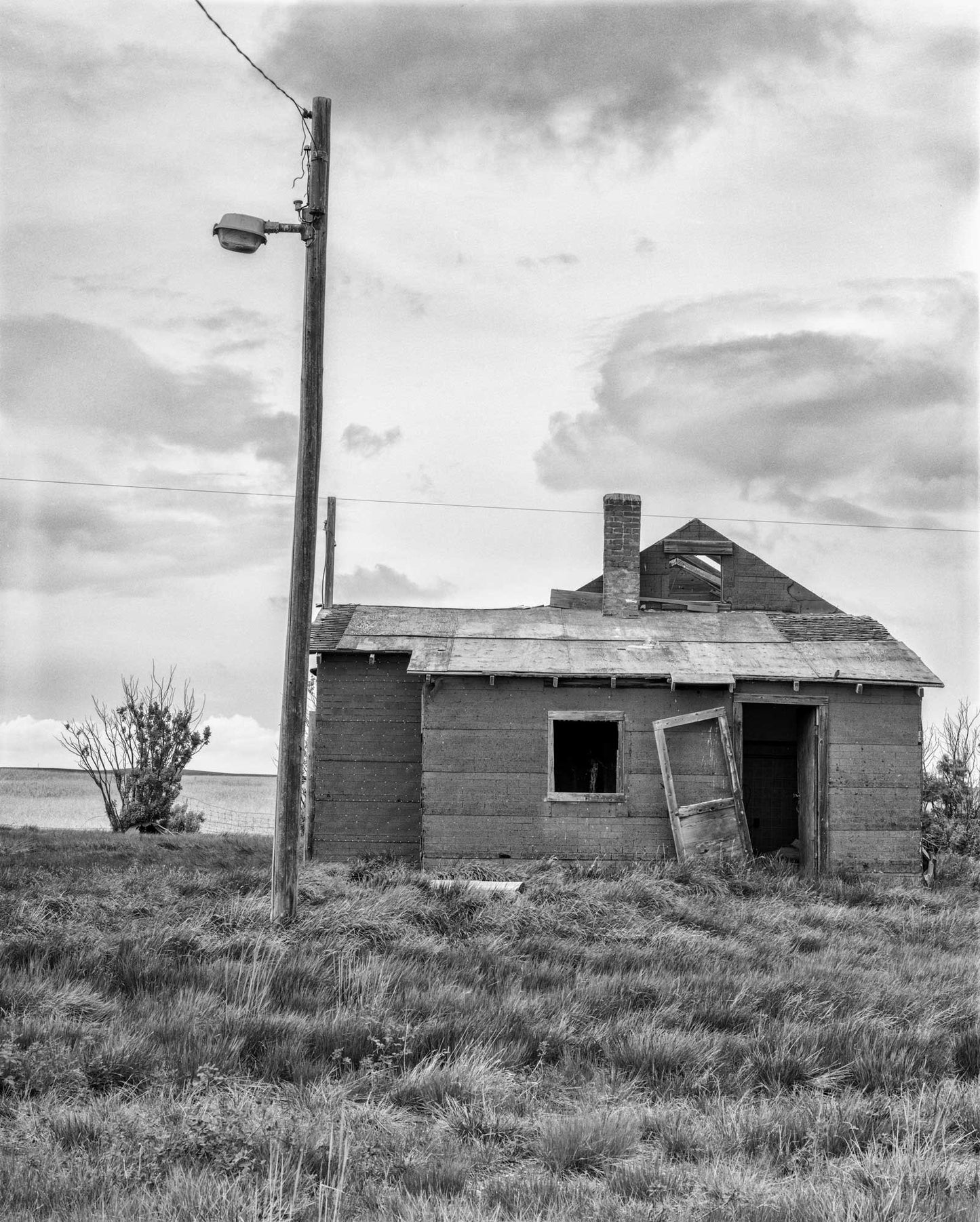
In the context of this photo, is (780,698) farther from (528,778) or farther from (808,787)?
(528,778)

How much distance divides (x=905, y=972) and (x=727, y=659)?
689 cm

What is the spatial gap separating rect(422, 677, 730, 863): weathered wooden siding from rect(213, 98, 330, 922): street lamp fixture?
4.97 metres

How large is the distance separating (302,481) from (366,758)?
6.54m

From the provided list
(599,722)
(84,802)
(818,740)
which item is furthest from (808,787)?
(84,802)

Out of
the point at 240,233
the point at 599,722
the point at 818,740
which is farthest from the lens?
the point at 599,722

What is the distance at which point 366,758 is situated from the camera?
51.9 feet

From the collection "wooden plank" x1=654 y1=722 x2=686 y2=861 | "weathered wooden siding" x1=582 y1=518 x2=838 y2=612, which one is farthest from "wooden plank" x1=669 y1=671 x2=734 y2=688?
"weathered wooden siding" x1=582 y1=518 x2=838 y2=612

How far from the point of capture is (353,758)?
15.8 meters

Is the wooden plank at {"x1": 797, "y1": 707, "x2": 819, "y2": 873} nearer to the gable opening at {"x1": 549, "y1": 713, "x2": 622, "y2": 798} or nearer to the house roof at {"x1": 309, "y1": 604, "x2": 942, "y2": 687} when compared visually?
the house roof at {"x1": 309, "y1": 604, "x2": 942, "y2": 687}

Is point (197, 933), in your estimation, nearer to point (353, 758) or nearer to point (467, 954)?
point (467, 954)

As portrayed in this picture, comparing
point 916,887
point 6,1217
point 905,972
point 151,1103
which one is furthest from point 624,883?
point 6,1217

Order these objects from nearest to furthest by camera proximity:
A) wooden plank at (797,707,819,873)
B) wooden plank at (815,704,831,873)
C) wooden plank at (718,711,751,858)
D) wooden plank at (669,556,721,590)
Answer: wooden plank at (718,711,751,858) < wooden plank at (815,704,831,873) < wooden plank at (797,707,819,873) < wooden plank at (669,556,721,590)

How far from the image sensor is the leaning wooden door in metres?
14.7

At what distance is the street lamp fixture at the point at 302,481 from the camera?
31.7 feet
